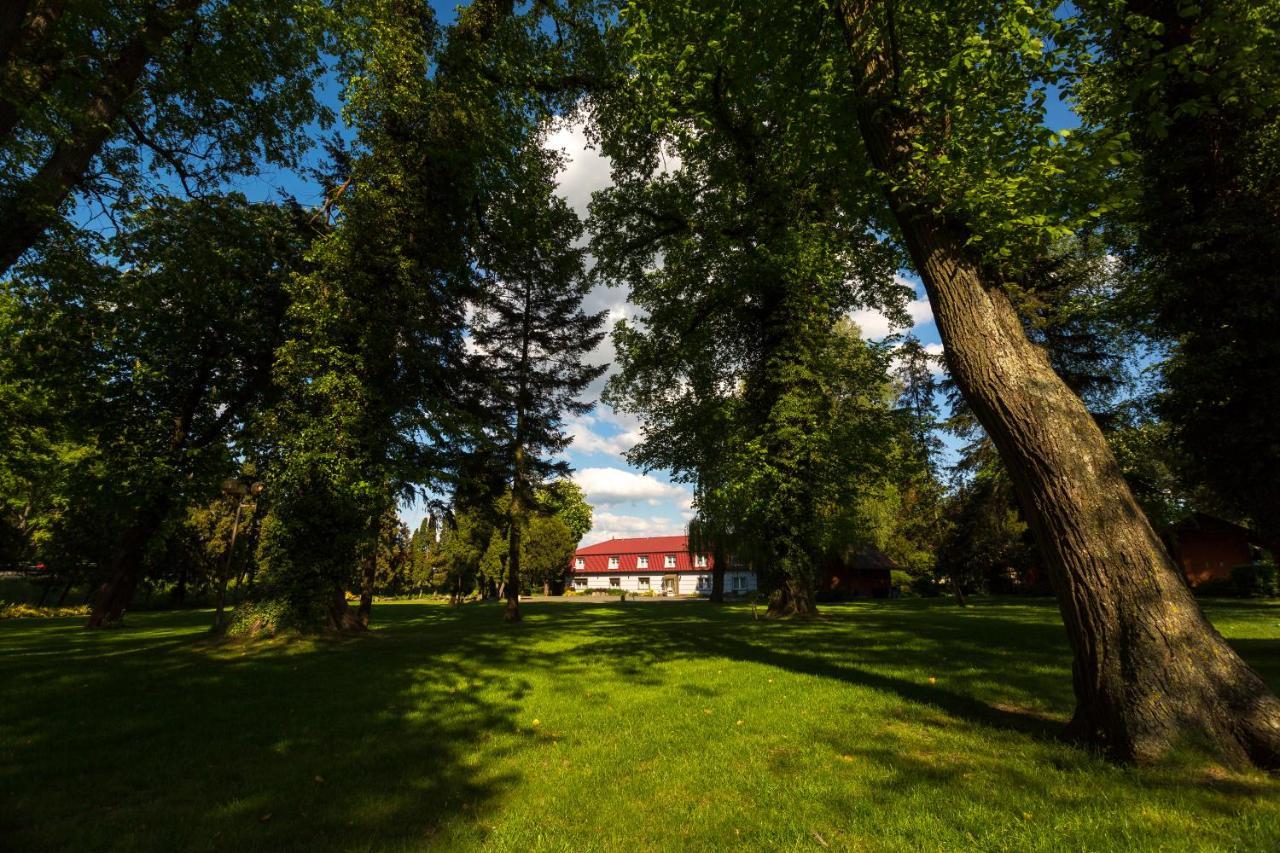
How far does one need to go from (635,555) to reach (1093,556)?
2864 inches

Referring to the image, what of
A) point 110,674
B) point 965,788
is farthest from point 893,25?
point 110,674

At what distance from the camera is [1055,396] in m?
5.06

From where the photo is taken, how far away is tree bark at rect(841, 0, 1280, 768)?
4188 millimetres

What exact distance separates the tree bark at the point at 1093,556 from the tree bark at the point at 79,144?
35.0ft

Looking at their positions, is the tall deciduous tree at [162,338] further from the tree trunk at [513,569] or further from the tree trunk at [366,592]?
the tree trunk at [513,569]

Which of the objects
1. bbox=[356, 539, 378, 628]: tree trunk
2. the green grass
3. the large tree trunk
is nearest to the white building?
bbox=[356, 539, 378, 628]: tree trunk

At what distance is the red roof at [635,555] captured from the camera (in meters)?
71.6

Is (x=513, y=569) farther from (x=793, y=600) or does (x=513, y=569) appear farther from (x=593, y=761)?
Answer: (x=593, y=761)

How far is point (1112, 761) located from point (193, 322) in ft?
64.2

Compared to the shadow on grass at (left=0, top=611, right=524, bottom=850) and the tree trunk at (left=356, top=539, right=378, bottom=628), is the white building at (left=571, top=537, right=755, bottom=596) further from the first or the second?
the shadow on grass at (left=0, top=611, right=524, bottom=850)

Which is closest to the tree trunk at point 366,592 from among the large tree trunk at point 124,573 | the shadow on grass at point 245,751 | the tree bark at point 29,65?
the shadow on grass at point 245,751

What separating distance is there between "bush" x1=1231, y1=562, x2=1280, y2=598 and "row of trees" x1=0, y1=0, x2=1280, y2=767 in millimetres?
15324

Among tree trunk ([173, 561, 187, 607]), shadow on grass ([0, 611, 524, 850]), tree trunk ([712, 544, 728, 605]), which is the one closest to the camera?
shadow on grass ([0, 611, 524, 850])

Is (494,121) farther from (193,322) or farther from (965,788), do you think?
(965,788)
